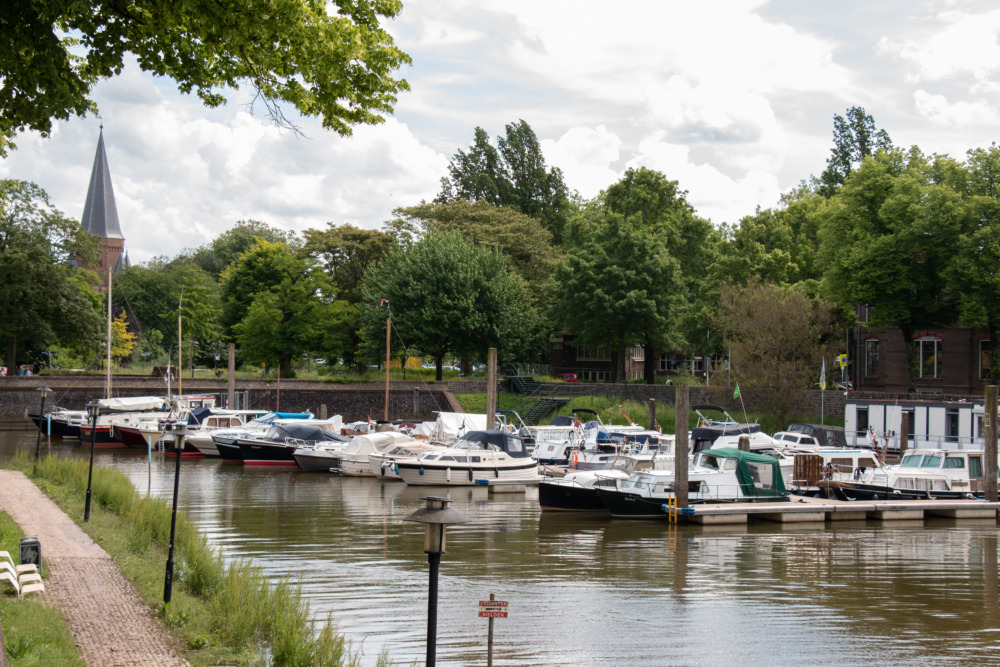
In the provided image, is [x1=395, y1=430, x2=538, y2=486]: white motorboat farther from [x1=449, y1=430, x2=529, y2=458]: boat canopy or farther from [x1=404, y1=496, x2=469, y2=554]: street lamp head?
[x1=404, y1=496, x2=469, y2=554]: street lamp head

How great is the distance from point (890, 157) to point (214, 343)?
6388 centimetres

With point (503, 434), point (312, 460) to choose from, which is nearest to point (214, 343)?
point (312, 460)

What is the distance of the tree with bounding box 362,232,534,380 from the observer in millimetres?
61156

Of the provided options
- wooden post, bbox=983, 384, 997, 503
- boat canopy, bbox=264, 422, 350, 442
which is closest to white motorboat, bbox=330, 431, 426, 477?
boat canopy, bbox=264, 422, 350, 442

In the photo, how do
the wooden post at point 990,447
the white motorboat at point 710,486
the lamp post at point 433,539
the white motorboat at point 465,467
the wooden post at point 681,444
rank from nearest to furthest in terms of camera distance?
1. the lamp post at point 433,539
2. the wooden post at point 681,444
3. the white motorboat at point 710,486
4. the wooden post at point 990,447
5. the white motorboat at point 465,467

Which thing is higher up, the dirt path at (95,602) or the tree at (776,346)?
the tree at (776,346)

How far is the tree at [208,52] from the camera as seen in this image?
10.4 metres

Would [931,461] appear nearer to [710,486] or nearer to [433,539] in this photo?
[710,486]

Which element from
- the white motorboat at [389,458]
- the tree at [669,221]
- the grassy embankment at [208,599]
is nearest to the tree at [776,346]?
the tree at [669,221]

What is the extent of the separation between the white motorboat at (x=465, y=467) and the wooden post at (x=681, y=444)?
994 centimetres

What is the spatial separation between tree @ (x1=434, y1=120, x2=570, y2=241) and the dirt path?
74184 mm

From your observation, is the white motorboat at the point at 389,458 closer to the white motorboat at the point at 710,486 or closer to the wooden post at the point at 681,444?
the white motorboat at the point at 710,486

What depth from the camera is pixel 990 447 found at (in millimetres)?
31891

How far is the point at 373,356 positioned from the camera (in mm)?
65250
